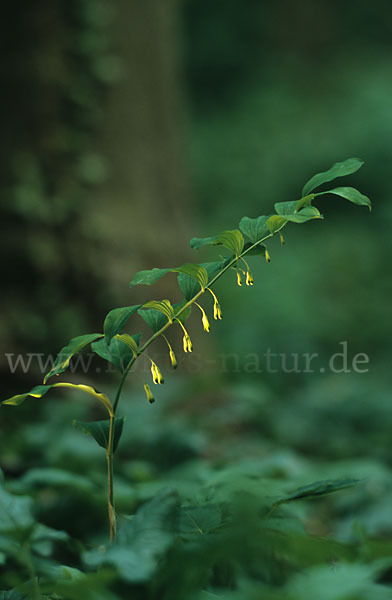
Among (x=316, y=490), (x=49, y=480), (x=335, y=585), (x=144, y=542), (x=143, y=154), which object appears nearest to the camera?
(x=335, y=585)

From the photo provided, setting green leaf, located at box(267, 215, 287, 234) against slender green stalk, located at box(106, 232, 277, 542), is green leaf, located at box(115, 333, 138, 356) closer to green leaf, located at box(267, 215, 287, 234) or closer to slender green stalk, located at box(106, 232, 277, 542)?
slender green stalk, located at box(106, 232, 277, 542)

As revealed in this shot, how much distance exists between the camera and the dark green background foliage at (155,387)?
0.79 meters

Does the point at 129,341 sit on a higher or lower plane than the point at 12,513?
higher

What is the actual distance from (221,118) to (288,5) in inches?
141

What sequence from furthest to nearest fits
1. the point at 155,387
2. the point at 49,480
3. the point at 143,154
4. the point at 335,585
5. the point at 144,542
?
1. the point at 143,154
2. the point at 155,387
3. the point at 49,480
4. the point at 144,542
5. the point at 335,585

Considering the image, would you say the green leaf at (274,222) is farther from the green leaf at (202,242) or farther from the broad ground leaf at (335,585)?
the broad ground leaf at (335,585)

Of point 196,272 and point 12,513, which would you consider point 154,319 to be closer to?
point 196,272

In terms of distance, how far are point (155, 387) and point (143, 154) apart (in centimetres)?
142

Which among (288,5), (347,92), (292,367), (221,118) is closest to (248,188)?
(221,118)

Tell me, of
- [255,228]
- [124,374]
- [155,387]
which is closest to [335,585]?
[124,374]

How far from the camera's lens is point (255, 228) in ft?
3.05

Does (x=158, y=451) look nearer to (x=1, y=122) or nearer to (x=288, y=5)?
(x=1, y=122)

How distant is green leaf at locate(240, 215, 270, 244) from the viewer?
924 millimetres

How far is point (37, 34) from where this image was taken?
9.12 ft
